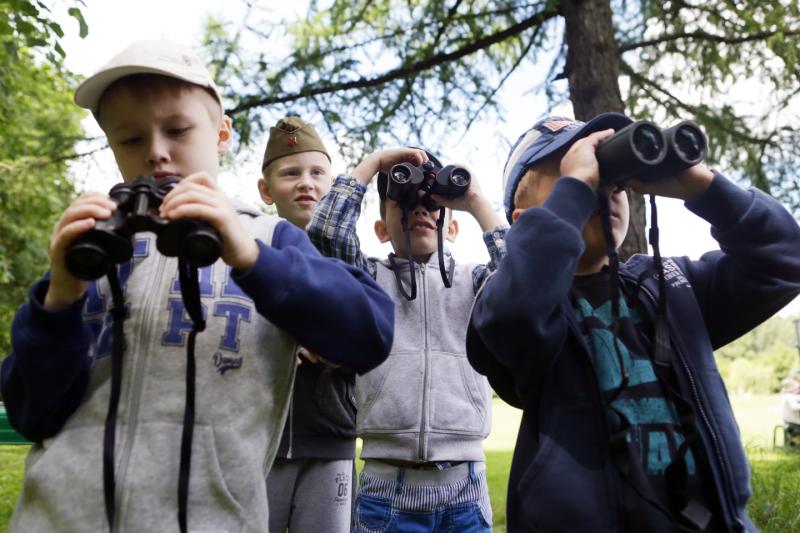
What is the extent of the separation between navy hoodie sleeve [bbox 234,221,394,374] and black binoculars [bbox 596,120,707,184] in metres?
0.60

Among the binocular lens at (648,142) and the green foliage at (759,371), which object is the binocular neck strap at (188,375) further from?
the green foliage at (759,371)

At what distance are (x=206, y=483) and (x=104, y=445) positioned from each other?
0.19 metres

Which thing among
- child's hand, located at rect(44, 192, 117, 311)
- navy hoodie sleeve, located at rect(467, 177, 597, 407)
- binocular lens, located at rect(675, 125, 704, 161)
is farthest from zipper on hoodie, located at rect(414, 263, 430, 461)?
child's hand, located at rect(44, 192, 117, 311)

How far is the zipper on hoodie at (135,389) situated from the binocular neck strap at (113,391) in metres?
0.01

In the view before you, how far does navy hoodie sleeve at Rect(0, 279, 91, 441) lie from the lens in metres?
1.35

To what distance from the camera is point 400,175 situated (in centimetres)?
257

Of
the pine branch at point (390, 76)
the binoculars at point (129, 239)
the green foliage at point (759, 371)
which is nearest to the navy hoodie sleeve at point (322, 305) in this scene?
the binoculars at point (129, 239)

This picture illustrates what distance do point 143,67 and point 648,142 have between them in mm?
1081

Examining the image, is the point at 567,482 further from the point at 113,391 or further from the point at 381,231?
the point at 381,231

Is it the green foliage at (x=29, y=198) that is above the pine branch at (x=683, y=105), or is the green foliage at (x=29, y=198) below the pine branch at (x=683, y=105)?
above

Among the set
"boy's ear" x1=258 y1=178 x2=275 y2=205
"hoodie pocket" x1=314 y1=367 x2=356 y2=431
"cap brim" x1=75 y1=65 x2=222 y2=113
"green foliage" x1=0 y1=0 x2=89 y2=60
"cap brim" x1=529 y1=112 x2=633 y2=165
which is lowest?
"hoodie pocket" x1=314 y1=367 x2=356 y2=431

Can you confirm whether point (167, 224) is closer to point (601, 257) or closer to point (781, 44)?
point (601, 257)

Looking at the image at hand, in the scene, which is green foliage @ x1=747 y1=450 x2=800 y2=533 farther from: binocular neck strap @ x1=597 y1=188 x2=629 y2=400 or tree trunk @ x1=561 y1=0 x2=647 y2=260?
binocular neck strap @ x1=597 y1=188 x2=629 y2=400

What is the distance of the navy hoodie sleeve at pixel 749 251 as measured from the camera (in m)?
1.69
